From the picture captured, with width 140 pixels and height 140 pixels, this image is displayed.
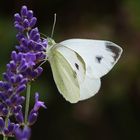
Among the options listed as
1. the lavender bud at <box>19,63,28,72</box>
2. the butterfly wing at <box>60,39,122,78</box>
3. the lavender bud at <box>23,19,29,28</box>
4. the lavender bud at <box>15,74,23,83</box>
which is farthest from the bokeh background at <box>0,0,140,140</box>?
the lavender bud at <box>15,74,23,83</box>

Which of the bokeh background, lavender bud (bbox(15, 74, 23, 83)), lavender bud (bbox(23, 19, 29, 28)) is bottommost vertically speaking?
the bokeh background

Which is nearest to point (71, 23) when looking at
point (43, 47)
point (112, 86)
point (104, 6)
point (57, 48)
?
point (104, 6)

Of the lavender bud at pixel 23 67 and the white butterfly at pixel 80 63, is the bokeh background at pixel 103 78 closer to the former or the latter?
the white butterfly at pixel 80 63

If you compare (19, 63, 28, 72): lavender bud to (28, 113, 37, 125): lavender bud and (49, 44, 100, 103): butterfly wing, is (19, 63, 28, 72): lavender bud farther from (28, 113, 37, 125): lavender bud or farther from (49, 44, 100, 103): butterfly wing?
(49, 44, 100, 103): butterfly wing

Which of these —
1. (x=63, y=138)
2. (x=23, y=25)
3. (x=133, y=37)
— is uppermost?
(x=23, y=25)

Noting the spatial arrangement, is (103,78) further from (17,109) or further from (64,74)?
(17,109)

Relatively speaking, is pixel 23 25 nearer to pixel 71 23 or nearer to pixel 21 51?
pixel 21 51

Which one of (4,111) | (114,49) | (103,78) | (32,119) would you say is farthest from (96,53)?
(103,78)
